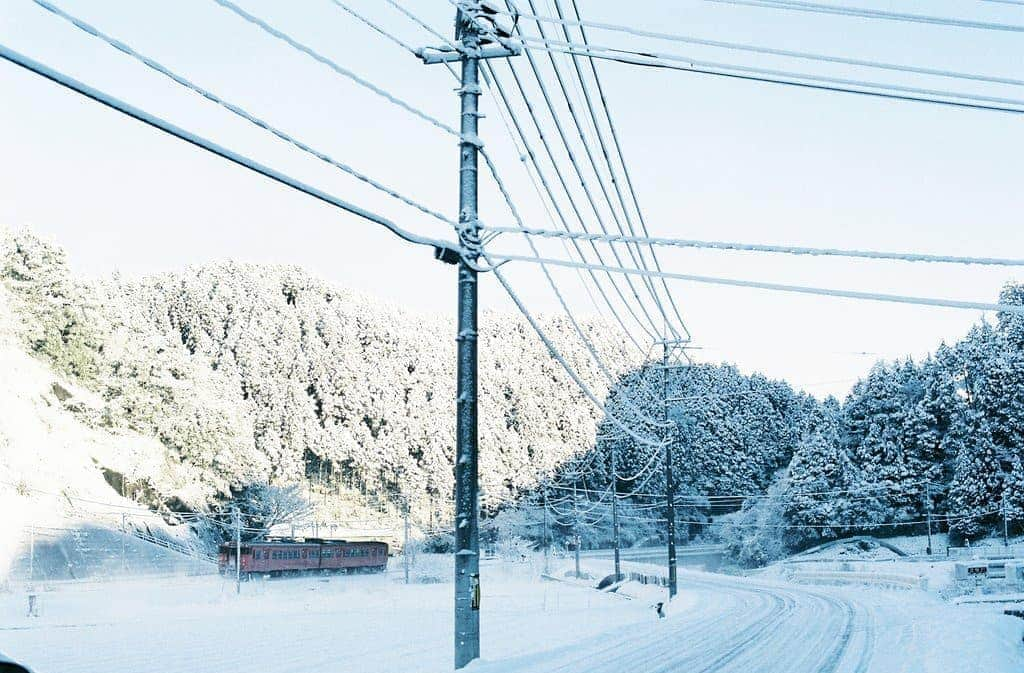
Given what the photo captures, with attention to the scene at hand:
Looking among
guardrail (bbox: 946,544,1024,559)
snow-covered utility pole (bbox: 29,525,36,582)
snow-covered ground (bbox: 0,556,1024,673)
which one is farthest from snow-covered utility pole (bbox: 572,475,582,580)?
snow-covered utility pole (bbox: 29,525,36,582)

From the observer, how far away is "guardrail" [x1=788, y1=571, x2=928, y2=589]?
39.6 m

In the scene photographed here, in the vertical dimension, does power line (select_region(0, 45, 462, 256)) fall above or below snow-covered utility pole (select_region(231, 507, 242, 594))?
above

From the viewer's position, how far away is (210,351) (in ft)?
284

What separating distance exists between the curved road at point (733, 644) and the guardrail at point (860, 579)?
22.2 feet

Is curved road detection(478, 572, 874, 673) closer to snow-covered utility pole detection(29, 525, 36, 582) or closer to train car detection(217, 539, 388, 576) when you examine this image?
train car detection(217, 539, 388, 576)

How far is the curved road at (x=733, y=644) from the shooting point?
643 inches

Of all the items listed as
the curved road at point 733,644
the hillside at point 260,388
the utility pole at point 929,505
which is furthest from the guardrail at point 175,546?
the utility pole at point 929,505

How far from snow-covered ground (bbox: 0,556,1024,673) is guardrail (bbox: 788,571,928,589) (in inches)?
63.3

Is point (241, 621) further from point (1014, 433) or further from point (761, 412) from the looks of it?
point (761, 412)

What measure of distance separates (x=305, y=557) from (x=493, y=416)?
41127 millimetres

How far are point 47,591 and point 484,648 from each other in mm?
32368

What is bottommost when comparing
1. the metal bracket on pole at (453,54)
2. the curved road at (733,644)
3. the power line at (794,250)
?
the curved road at (733,644)

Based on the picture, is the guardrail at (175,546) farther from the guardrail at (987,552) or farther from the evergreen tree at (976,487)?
the evergreen tree at (976,487)

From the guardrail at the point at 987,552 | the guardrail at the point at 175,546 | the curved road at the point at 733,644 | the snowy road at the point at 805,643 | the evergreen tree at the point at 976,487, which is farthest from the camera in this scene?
the evergreen tree at the point at 976,487
